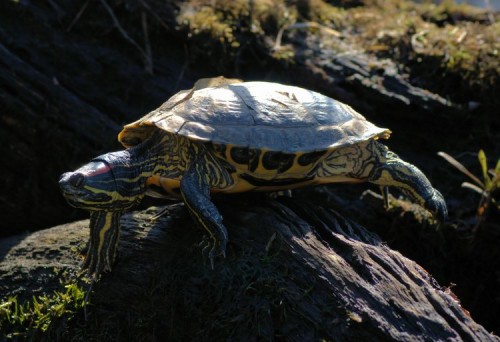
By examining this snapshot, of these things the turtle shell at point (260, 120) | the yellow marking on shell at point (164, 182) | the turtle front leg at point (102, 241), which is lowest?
the turtle front leg at point (102, 241)

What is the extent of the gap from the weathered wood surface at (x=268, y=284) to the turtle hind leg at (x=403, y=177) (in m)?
0.43

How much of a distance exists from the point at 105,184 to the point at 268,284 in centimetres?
108

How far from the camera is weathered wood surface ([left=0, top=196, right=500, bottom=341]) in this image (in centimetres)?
290

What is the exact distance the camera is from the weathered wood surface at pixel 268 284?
290 centimetres

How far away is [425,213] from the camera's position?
484 centimetres

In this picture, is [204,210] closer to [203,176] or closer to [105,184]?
[203,176]

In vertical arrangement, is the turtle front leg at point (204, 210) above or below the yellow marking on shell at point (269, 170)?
below

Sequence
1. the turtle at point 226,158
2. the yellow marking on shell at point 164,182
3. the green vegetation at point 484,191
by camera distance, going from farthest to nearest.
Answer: the green vegetation at point 484,191 < the yellow marking on shell at point 164,182 < the turtle at point 226,158

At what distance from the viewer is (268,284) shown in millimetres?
3023

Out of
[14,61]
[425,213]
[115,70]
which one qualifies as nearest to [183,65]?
[115,70]

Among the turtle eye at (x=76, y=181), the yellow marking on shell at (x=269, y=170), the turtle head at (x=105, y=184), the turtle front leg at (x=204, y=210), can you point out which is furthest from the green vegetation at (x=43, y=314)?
the yellow marking on shell at (x=269, y=170)

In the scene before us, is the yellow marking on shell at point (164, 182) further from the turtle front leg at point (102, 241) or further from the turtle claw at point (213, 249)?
the turtle claw at point (213, 249)

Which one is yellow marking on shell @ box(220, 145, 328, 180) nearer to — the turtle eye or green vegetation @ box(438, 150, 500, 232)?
the turtle eye

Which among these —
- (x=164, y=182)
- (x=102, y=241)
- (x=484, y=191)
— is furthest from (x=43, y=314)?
(x=484, y=191)
